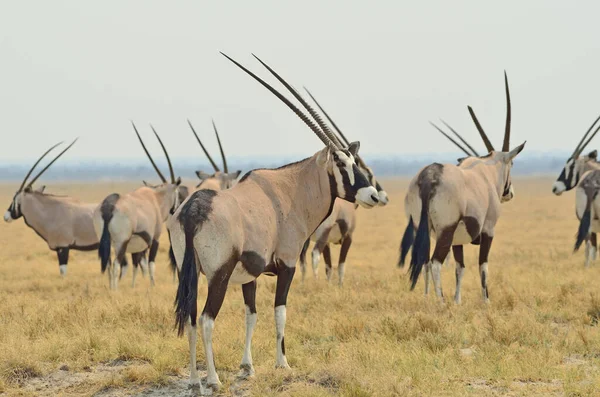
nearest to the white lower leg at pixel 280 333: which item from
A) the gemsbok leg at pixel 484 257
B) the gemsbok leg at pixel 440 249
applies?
the gemsbok leg at pixel 440 249

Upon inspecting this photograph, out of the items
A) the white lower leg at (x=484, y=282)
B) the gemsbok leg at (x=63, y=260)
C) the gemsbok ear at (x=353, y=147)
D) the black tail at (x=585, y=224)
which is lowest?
the gemsbok leg at (x=63, y=260)

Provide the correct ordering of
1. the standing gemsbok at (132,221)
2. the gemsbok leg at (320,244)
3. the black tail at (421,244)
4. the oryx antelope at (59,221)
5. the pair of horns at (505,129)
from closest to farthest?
1. the black tail at (421,244)
2. the pair of horns at (505,129)
3. the gemsbok leg at (320,244)
4. the standing gemsbok at (132,221)
5. the oryx antelope at (59,221)

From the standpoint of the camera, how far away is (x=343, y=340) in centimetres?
885

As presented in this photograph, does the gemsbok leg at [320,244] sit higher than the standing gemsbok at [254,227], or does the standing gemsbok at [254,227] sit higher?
the standing gemsbok at [254,227]

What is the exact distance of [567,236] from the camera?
89.1 feet

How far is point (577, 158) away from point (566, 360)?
11467 mm

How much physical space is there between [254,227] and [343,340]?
2.59m

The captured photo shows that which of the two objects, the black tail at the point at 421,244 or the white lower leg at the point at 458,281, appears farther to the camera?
the white lower leg at the point at 458,281

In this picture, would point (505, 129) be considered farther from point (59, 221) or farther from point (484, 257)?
point (59, 221)

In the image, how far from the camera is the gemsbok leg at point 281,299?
707 centimetres

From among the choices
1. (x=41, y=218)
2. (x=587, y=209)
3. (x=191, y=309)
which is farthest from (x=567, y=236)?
(x=191, y=309)

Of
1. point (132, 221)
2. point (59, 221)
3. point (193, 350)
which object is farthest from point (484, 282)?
point (59, 221)

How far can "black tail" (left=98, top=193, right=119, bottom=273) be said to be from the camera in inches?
555

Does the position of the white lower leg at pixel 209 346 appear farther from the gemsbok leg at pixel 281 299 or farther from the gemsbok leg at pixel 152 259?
the gemsbok leg at pixel 152 259
